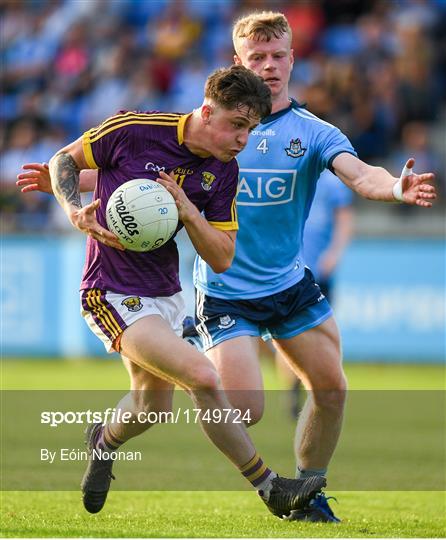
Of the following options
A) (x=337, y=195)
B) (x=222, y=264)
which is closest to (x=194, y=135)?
(x=222, y=264)

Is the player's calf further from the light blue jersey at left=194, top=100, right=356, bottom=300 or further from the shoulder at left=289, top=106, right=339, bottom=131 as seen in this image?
the shoulder at left=289, top=106, right=339, bottom=131

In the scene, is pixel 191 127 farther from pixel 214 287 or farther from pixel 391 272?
pixel 391 272

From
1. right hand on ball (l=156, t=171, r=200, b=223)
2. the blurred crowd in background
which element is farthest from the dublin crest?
the blurred crowd in background

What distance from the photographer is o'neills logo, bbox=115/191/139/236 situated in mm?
6375

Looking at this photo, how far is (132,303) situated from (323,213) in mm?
5677

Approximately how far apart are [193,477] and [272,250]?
2.18 metres

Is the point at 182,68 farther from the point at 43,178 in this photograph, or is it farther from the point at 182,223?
the point at 182,223

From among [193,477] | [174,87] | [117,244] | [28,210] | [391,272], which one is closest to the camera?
[117,244]

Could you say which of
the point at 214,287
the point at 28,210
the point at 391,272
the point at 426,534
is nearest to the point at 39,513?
the point at 214,287

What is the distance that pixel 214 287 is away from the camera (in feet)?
24.0

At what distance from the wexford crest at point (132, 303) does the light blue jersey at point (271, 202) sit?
0.79 m

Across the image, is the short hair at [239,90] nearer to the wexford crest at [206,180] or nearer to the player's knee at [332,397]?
the wexford crest at [206,180]

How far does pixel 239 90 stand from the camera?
21.1 ft

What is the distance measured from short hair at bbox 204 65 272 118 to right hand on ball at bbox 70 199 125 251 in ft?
2.79
